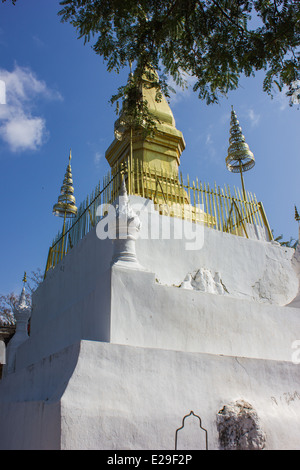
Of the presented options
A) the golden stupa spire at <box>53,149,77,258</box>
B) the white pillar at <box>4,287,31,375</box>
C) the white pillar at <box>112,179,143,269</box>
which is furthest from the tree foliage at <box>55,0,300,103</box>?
the golden stupa spire at <box>53,149,77,258</box>

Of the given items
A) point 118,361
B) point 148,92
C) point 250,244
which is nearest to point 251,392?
point 118,361

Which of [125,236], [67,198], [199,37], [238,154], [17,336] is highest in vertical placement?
[67,198]

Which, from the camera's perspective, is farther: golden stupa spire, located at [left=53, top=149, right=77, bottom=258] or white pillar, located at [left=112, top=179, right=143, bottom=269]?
golden stupa spire, located at [left=53, top=149, right=77, bottom=258]

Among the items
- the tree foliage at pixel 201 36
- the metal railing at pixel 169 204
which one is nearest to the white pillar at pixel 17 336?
the metal railing at pixel 169 204

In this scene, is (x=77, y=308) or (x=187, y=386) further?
(x=77, y=308)

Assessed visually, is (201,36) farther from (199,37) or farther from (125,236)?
(125,236)

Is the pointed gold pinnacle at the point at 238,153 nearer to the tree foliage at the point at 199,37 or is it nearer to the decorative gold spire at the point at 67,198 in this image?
the tree foliage at the point at 199,37

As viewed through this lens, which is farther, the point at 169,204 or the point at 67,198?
the point at 67,198

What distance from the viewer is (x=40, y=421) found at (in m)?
3.88

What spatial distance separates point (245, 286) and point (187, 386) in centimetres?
293

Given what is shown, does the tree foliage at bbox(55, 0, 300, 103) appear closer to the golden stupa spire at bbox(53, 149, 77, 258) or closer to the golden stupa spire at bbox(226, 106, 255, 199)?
the golden stupa spire at bbox(226, 106, 255, 199)

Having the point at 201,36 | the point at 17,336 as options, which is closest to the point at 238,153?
the point at 201,36
